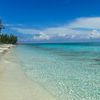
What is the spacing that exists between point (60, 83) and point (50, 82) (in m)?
0.54

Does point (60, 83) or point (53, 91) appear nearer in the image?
point (53, 91)

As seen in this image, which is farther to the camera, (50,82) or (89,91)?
(50,82)

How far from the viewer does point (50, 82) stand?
10.8 metres

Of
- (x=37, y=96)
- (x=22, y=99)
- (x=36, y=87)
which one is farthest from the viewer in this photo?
(x=36, y=87)

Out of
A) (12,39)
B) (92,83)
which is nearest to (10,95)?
(92,83)

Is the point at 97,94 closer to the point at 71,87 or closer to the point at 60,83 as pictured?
the point at 71,87

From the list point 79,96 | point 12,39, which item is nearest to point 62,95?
point 79,96

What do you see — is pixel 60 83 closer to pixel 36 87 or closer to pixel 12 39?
pixel 36 87

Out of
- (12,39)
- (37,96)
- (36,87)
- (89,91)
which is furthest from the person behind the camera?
(12,39)

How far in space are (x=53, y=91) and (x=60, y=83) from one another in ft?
5.35

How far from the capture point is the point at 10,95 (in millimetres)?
7891

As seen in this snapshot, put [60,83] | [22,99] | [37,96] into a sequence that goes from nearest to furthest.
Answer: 1. [22,99]
2. [37,96]
3. [60,83]

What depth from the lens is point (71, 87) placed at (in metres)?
9.56

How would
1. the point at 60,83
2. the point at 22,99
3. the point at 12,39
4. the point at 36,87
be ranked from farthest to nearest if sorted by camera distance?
the point at 12,39 < the point at 60,83 < the point at 36,87 < the point at 22,99
